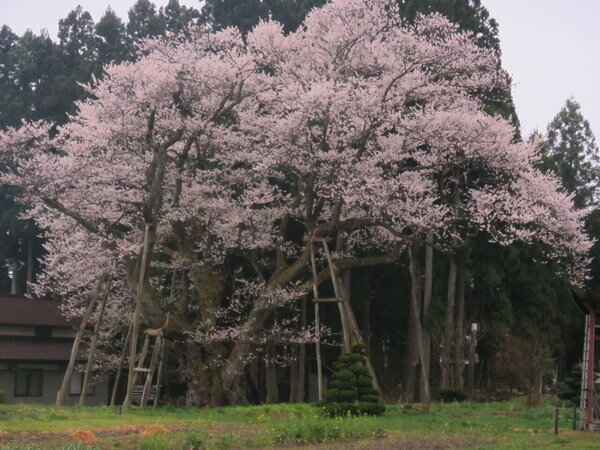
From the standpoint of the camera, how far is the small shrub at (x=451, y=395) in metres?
24.7

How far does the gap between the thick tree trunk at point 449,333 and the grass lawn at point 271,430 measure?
7.37 metres

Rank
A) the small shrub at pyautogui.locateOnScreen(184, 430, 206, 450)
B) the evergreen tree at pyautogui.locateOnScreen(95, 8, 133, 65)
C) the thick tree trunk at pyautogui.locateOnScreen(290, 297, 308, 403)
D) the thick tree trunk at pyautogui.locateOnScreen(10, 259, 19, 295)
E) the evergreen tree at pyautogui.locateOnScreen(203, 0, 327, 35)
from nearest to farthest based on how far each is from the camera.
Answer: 1. the small shrub at pyautogui.locateOnScreen(184, 430, 206, 450)
2. the thick tree trunk at pyautogui.locateOnScreen(290, 297, 308, 403)
3. the evergreen tree at pyautogui.locateOnScreen(203, 0, 327, 35)
4. the thick tree trunk at pyautogui.locateOnScreen(10, 259, 19, 295)
5. the evergreen tree at pyautogui.locateOnScreen(95, 8, 133, 65)

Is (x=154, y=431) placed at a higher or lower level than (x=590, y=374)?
lower

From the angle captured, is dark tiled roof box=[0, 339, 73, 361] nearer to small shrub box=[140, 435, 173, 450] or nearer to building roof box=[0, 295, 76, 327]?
building roof box=[0, 295, 76, 327]

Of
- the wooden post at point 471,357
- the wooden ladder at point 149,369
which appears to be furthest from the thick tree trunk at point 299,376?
the wooden post at point 471,357

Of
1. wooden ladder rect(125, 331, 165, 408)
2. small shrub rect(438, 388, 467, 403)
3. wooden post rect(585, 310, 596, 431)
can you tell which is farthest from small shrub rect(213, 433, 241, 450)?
small shrub rect(438, 388, 467, 403)

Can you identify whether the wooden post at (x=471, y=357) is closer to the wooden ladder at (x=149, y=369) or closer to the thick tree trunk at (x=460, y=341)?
the thick tree trunk at (x=460, y=341)

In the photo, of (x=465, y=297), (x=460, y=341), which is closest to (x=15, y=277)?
(x=465, y=297)

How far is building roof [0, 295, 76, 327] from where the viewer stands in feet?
101

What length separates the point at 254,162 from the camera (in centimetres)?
2441

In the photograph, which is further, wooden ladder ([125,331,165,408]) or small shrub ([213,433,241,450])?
wooden ladder ([125,331,165,408])

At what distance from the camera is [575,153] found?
128 feet

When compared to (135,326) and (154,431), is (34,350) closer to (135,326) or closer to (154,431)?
(135,326)

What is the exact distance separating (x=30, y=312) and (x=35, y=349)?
162 centimetres
